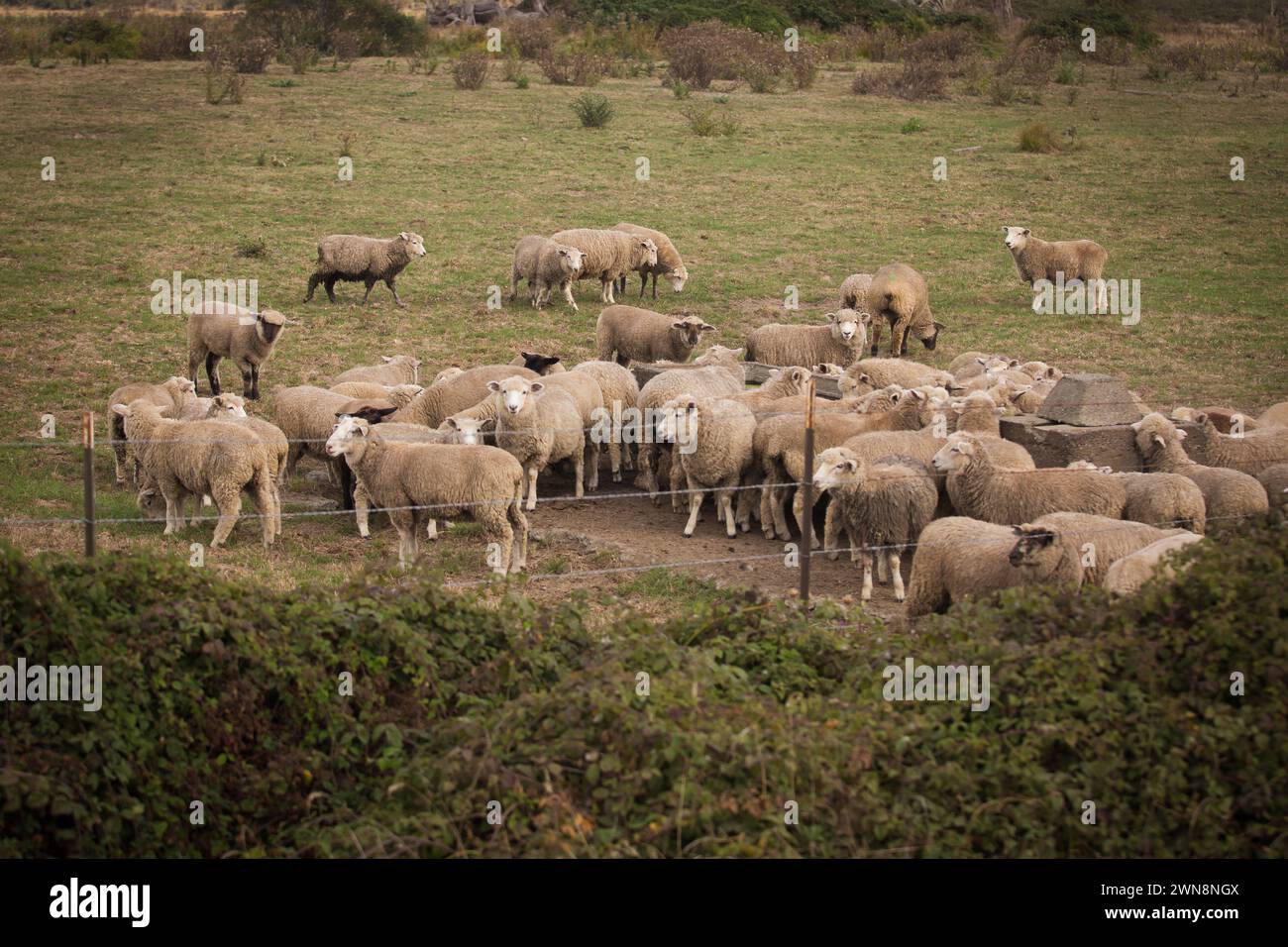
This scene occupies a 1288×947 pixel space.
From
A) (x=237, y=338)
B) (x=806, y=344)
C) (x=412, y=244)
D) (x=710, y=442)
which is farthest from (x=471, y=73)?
(x=710, y=442)

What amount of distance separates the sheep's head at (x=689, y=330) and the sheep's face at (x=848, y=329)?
152cm

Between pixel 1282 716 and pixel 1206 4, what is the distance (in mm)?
66239

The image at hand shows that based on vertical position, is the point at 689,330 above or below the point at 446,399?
above

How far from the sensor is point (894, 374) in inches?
552

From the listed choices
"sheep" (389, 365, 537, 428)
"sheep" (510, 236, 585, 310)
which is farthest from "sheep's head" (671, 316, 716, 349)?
"sheep" (389, 365, 537, 428)

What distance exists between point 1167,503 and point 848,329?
6268mm

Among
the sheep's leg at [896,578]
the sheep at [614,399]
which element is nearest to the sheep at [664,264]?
the sheep at [614,399]

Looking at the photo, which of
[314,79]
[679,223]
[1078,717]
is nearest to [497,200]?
[679,223]

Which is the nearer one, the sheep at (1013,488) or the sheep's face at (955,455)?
the sheep at (1013,488)

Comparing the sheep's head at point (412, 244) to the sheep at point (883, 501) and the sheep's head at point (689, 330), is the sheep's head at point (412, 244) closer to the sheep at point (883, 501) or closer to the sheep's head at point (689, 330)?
the sheep's head at point (689, 330)

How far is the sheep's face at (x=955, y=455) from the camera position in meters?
10.3

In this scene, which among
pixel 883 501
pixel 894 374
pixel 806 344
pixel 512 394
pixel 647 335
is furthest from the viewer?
pixel 647 335

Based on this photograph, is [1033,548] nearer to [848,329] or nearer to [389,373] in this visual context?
[848,329]

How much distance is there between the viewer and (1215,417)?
1262 cm
